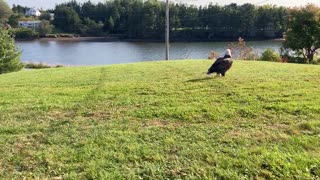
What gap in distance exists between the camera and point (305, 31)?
30.6 metres

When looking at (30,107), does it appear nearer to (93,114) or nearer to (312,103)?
(93,114)

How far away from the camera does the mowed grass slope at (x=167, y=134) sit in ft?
10.5

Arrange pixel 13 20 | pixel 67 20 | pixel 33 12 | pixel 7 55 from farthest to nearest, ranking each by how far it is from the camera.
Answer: pixel 33 12
pixel 13 20
pixel 67 20
pixel 7 55

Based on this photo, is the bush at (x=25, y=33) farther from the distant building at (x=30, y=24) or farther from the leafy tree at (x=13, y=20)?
the leafy tree at (x=13, y=20)

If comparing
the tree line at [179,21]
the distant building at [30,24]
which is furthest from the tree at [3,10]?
the tree line at [179,21]

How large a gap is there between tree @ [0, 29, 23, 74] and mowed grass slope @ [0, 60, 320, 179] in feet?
71.4

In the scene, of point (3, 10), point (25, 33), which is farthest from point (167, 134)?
point (25, 33)

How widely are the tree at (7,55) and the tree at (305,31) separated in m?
23.8

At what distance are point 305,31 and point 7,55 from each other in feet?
83.1

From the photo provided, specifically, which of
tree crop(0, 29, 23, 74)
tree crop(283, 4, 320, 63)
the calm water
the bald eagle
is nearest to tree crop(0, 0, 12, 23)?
Answer: the calm water

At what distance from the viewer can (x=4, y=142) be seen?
3.96 m

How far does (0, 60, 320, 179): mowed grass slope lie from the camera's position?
3197mm

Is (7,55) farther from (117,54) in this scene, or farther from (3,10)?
(3,10)

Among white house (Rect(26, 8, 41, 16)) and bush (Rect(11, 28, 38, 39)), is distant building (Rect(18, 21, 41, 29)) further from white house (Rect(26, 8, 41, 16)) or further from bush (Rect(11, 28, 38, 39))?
white house (Rect(26, 8, 41, 16))
